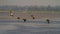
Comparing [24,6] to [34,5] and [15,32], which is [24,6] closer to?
[34,5]

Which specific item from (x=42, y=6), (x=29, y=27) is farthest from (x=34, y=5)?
(x=29, y=27)

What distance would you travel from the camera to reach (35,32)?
362 inches

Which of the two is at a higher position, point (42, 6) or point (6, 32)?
point (42, 6)

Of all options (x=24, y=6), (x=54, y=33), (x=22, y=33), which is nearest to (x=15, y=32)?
(x=22, y=33)

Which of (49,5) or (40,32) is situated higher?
(49,5)

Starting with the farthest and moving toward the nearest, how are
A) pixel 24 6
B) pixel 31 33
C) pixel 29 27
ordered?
pixel 24 6 → pixel 29 27 → pixel 31 33

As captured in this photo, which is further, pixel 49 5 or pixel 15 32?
pixel 49 5

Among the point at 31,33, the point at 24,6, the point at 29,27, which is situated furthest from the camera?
the point at 24,6

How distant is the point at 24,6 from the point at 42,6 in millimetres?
2835

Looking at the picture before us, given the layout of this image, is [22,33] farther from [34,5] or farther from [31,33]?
[34,5]

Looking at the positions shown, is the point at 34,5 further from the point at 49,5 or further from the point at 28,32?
the point at 28,32

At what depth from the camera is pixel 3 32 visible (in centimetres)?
909

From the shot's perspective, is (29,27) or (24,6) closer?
(29,27)

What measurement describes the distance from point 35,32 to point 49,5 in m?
20.4
